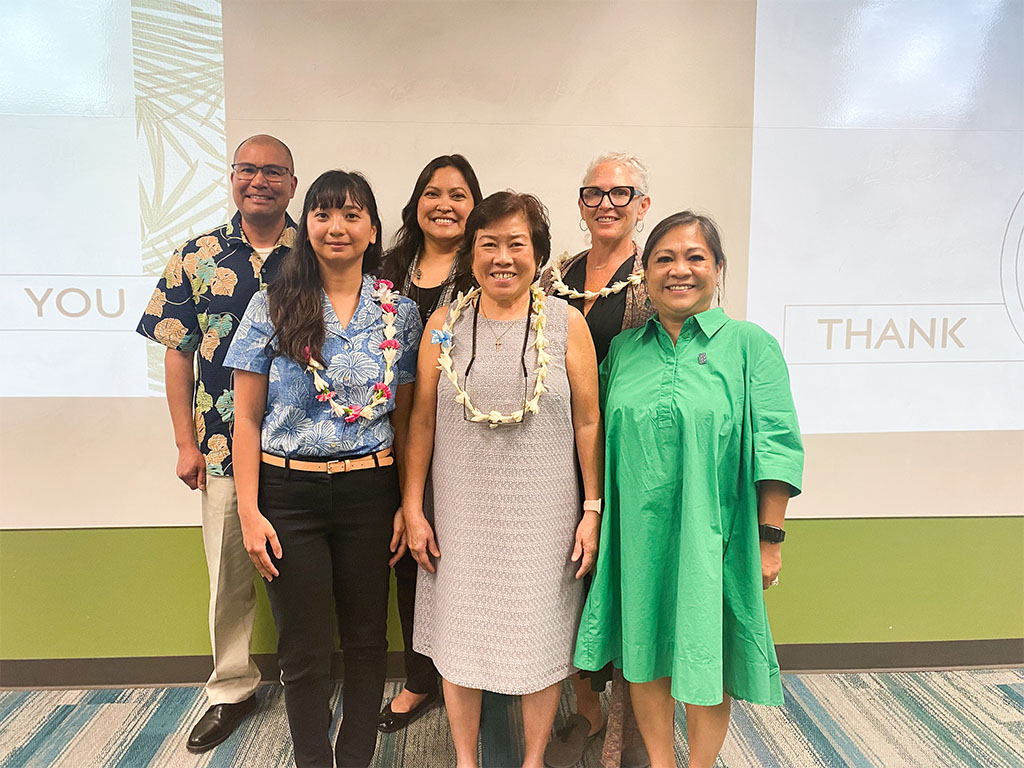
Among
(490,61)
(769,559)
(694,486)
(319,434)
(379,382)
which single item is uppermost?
(490,61)

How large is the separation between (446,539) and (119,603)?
1.62 metres

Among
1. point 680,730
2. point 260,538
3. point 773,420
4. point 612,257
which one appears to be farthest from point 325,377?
point 680,730

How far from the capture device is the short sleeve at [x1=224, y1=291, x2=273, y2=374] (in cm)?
171

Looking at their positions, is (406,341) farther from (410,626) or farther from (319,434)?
(410,626)

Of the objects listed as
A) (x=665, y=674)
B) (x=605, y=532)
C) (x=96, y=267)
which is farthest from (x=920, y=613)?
(x=96, y=267)

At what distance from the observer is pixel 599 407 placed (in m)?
1.83

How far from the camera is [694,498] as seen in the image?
1664 mm

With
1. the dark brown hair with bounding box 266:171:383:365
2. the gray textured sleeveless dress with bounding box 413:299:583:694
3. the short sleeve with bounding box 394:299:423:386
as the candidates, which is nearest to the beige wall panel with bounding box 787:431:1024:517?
the gray textured sleeveless dress with bounding box 413:299:583:694

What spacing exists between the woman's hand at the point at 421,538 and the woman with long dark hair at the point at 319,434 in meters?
0.07

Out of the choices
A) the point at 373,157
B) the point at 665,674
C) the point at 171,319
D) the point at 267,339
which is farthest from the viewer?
the point at 373,157

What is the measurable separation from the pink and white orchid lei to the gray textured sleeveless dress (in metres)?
0.16

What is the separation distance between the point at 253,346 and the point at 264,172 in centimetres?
74

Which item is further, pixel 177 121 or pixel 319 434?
pixel 177 121

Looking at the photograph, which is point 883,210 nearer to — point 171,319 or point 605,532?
point 605,532
